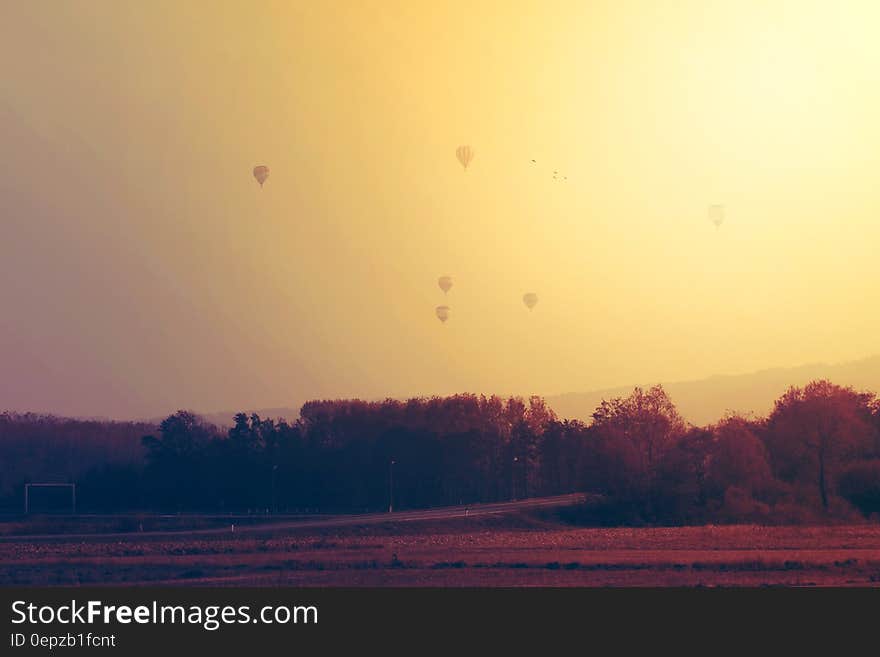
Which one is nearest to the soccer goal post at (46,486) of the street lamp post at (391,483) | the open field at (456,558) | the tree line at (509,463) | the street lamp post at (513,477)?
the tree line at (509,463)

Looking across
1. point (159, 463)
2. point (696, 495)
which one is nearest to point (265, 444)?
point (159, 463)

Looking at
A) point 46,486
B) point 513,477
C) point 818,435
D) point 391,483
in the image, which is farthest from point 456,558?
point 513,477

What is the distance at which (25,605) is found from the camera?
21969 millimetres

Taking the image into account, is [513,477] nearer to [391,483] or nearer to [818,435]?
[391,483]

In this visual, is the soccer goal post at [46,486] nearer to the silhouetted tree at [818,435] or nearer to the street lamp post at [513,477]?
the street lamp post at [513,477]

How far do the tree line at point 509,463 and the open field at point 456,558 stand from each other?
19.6 meters

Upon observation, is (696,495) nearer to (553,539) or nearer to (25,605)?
(553,539)

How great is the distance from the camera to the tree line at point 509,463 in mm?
85875

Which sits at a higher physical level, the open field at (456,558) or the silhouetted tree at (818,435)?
the silhouetted tree at (818,435)

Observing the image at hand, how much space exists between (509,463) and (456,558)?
90905mm

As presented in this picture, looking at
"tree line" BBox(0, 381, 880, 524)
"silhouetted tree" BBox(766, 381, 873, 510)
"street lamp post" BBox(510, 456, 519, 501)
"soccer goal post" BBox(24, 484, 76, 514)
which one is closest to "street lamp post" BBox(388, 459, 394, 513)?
"tree line" BBox(0, 381, 880, 524)

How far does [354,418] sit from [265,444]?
14947 mm

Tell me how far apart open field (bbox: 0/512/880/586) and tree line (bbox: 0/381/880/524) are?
19584 mm

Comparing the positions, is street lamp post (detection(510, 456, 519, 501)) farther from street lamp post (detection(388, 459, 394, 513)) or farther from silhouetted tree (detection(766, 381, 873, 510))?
silhouetted tree (detection(766, 381, 873, 510))
